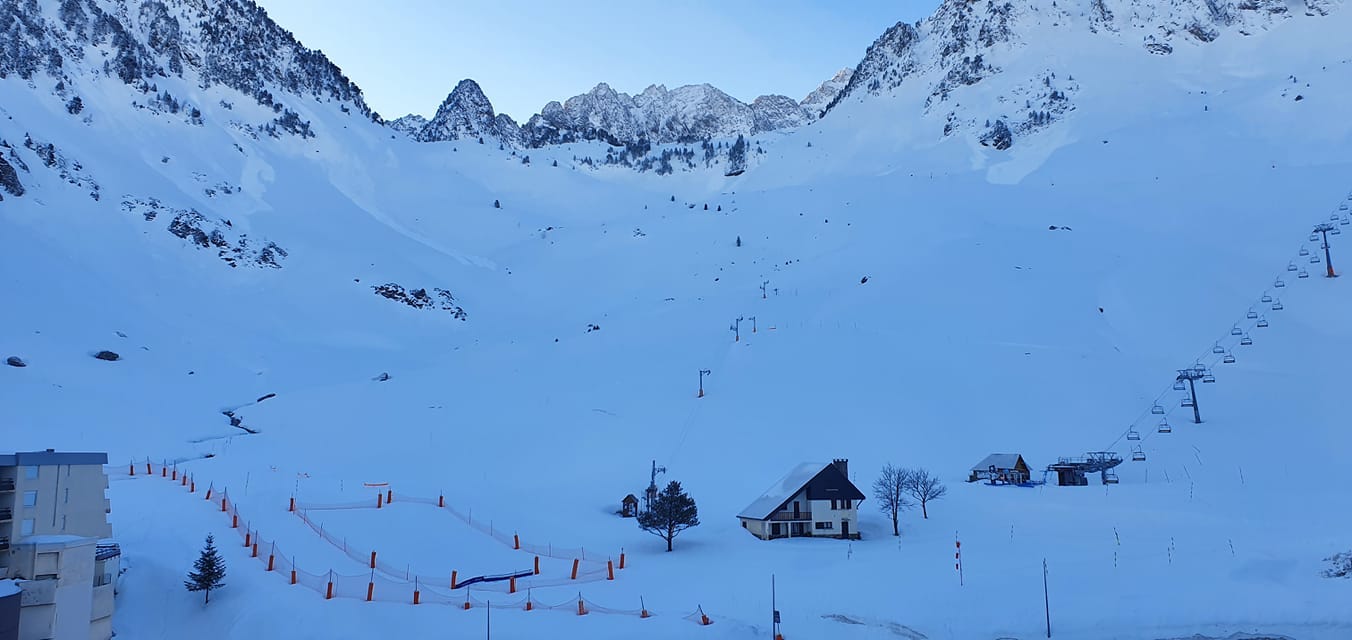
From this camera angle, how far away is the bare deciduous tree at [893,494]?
3244 centimetres

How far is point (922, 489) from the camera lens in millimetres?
34312

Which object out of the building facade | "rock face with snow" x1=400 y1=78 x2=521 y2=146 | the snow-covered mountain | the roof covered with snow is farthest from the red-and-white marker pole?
"rock face with snow" x1=400 y1=78 x2=521 y2=146

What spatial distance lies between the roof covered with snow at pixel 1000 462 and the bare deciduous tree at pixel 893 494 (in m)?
4.90

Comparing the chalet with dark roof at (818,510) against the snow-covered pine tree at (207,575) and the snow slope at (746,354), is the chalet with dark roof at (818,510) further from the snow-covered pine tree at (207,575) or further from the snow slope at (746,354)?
the snow-covered pine tree at (207,575)

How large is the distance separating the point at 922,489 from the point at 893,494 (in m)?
1.82

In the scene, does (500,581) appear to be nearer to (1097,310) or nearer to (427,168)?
(1097,310)

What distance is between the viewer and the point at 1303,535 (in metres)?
27.3

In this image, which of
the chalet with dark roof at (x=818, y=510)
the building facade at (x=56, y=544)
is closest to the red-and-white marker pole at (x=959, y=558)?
the chalet with dark roof at (x=818, y=510)

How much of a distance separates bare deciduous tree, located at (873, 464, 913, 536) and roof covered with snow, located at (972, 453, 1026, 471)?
16.1 ft

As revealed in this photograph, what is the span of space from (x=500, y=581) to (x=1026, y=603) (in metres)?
15.8

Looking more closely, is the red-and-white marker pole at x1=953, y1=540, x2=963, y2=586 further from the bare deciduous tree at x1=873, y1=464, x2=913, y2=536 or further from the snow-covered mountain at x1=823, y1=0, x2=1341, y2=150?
the snow-covered mountain at x1=823, y1=0, x2=1341, y2=150

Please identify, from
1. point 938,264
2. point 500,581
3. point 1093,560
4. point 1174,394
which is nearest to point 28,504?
point 500,581

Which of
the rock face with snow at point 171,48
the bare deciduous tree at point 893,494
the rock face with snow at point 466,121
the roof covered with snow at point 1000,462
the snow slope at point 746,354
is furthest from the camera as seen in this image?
the rock face with snow at point 466,121

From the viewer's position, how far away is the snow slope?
24719 millimetres
